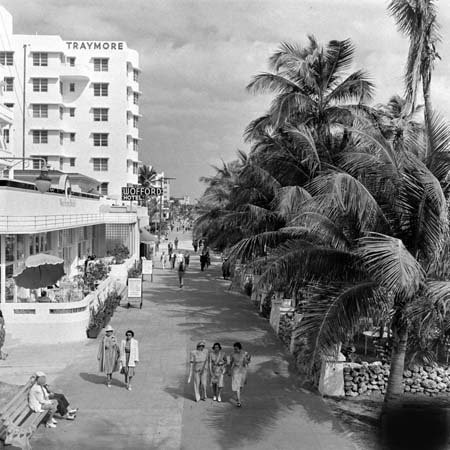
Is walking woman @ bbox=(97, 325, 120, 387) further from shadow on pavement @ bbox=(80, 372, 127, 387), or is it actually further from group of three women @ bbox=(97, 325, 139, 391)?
shadow on pavement @ bbox=(80, 372, 127, 387)

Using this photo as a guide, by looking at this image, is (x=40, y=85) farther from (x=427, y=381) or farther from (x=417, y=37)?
(x=427, y=381)

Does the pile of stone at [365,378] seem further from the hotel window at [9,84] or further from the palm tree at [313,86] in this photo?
the hotel window at [9,84]

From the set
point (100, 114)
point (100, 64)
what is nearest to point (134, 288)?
point (100, 114)

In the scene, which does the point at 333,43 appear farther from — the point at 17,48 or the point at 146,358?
the point at 17,48

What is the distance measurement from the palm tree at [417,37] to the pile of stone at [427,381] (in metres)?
6.82

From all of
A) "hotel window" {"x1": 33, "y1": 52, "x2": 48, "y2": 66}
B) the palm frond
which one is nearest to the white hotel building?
"hotel window" {"x1": 33, "y1": 52, "x2": 48, "y2": 66}

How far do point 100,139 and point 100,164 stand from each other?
2.18 metres

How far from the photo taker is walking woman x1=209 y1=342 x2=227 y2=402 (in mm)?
10680

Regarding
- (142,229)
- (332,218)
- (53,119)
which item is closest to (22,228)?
(332,218)

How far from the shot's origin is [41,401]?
912cm

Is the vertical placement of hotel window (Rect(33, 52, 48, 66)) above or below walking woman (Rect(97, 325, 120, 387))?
above

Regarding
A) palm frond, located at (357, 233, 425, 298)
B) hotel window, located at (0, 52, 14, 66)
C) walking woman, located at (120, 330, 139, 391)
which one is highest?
hotel window, located at (0, 52, 14, 66)

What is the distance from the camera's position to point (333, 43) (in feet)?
63.1

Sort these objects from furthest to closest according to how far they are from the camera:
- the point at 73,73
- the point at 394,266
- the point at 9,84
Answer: the point at 73,73
the point at 9,84
the point at 394,266
